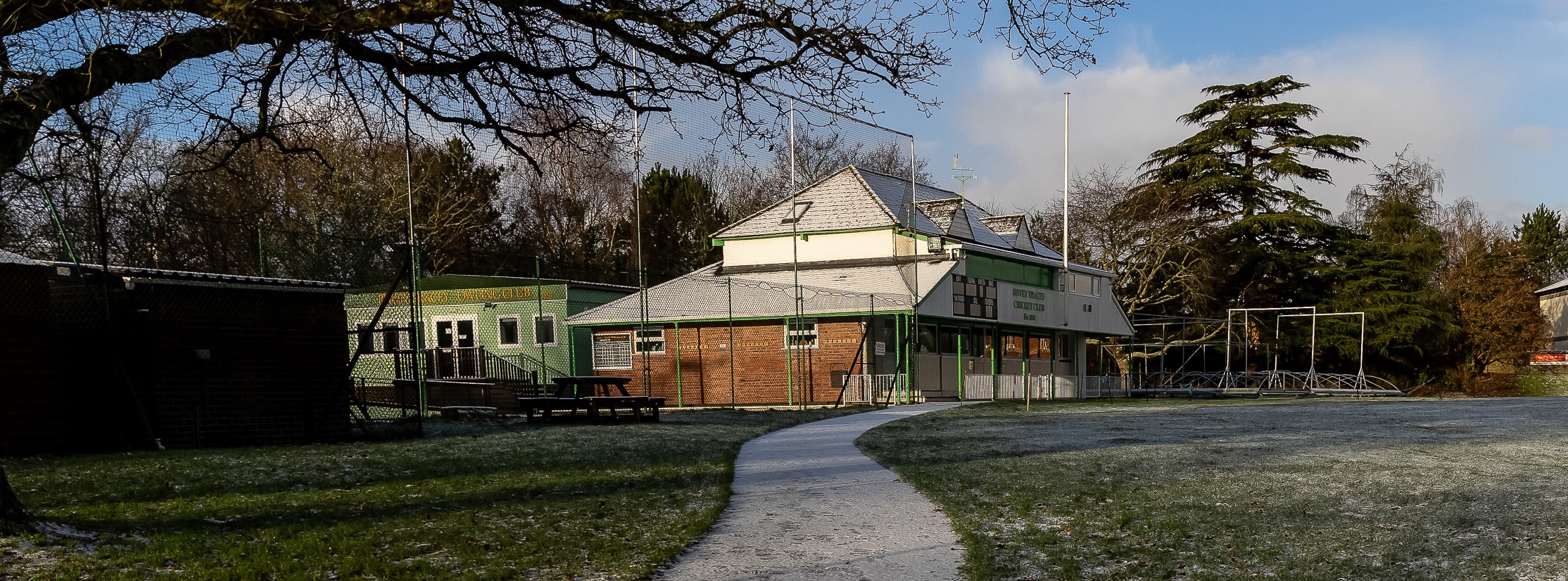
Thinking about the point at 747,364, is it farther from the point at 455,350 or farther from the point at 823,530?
the point at 823,530

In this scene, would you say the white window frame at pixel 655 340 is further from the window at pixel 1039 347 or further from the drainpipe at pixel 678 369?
the window at pixel 1039 347

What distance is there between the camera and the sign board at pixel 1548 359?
5678 centimetres

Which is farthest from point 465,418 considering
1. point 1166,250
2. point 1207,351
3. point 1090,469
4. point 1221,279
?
point 1207,351

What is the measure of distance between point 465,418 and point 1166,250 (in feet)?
109

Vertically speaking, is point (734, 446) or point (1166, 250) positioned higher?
point (1166, 250)

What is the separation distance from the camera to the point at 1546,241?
261 feet

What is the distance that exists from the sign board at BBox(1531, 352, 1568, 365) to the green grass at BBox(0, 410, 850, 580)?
5538cm

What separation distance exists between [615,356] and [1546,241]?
229 feet

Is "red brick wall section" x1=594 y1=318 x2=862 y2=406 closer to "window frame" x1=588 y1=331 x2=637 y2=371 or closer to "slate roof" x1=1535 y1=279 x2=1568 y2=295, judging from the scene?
"window frame" x1=588 y1=331 x2=637 y2=371

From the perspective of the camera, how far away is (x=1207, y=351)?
189 feet

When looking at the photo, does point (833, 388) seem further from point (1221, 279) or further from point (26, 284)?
point (1221, 279)

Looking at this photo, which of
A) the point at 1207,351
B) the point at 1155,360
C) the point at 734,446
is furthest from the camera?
the point at 1155,360

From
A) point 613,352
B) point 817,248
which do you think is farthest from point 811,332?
point 613,352

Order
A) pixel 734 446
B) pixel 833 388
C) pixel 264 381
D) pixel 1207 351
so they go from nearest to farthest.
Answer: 1. pixel 264 381
2. pixel 734 446
3. pixel 833 388
4. pixel 1207 351
